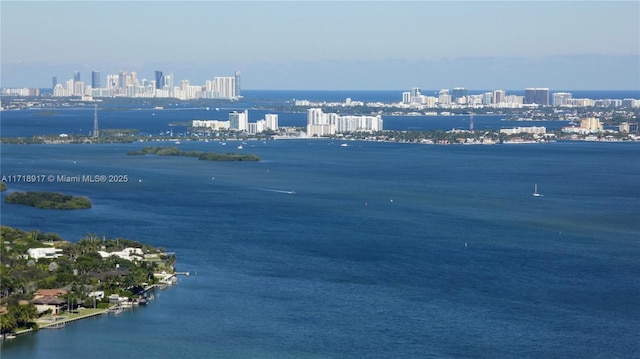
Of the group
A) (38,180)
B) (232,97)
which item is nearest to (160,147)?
(38,180)

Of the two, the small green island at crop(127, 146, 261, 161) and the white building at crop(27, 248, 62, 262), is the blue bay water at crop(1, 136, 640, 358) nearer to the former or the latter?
the white building at crop(27, 248, 62, 262)

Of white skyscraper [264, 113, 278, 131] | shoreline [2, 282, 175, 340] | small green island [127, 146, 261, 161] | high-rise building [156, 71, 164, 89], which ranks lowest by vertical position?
shoreline [2, 282, 175, 340]

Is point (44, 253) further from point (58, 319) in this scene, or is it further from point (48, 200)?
point (48, 200)

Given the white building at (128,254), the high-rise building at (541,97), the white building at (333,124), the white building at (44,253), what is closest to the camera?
the white building at (44,253)

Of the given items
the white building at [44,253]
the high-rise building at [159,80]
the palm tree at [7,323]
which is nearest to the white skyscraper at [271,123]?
the white building at [44,253]

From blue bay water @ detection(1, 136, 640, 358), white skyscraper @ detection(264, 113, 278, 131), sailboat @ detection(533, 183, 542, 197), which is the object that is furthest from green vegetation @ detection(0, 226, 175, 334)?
white skyscraper @ detection(264, 113, 278, 131)

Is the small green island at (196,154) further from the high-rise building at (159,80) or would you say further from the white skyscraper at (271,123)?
the high-rise building at (159,80)

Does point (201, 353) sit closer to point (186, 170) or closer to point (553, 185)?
point (553, 185)
